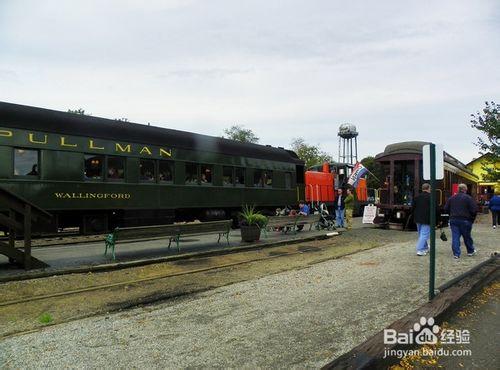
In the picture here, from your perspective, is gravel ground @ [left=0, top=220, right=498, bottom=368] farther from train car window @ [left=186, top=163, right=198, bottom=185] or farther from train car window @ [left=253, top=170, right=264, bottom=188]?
train car window @ [left=253, top=170, right=264, bottom=188]

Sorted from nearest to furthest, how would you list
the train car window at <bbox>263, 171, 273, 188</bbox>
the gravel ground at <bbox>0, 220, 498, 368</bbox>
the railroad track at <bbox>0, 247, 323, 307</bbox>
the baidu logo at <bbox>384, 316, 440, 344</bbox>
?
the gravel ground at <bbox>0, 220, 498, 368</bbox>, the baidu logo at <bbox>384, 316, 440, 344</bbox>, the railroad track at <bbox>0, 247, 323, 307</bbox>, the train car window at <bbox>263, 171, 273, 188</bbox>

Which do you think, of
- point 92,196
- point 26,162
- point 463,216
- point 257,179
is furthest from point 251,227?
point 257,179

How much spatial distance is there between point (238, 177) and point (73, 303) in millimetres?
12041

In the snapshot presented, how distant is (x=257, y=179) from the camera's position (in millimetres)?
19375

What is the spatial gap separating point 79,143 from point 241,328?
9498 mm

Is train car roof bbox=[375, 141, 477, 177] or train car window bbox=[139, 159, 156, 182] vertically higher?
train car roof bbox=[375, 141, 477, 177]

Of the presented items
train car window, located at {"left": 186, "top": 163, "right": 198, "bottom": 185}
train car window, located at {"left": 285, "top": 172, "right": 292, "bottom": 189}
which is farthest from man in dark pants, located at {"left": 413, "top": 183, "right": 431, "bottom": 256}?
train car window, located at {"left": 285, "top": 172, "right": 292, "bottom": 189}

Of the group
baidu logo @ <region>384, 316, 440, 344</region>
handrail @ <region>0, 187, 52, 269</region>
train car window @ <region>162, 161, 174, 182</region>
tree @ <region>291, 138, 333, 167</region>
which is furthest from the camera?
tree @ <region>291, 138, 333, 167</region>

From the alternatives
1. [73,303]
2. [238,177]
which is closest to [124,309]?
[73,303]

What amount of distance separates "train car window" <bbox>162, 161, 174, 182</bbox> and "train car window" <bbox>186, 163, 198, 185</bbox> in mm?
658

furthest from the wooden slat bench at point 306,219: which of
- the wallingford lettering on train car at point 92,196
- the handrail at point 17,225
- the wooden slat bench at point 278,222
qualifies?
the handrail at point 17,225

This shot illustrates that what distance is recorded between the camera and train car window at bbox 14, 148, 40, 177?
11.7 meters

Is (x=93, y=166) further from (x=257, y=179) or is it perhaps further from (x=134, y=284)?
(x=257, y=179)

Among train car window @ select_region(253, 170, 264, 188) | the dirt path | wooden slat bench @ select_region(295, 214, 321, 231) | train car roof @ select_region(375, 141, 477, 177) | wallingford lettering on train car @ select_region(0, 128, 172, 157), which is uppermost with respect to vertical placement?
train car roof @ select_region(375, 141, 477, 177)
